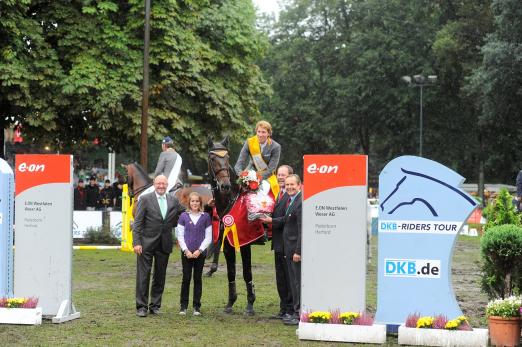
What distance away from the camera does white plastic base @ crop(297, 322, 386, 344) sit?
1019 centimetres

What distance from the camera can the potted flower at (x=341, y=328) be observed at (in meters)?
10.2

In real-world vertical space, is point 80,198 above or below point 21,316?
above

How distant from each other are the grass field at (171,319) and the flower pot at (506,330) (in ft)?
3.85

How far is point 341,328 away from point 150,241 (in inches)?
129

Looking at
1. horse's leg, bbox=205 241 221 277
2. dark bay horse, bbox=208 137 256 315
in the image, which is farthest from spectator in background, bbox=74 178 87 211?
dark bay horse, bbox=208 137 256 315

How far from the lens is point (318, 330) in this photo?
10.3 m

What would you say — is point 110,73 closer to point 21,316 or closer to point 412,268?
point 21,316

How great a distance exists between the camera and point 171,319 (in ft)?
39.1

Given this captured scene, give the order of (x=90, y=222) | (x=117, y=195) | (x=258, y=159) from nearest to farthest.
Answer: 1. (x=258, y=159)
2. (x=90, y=222)
3. (x=117, y=195)

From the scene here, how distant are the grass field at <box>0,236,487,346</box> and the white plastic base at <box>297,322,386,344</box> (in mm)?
144

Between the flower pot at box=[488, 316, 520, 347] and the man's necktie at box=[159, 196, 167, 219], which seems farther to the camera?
the man's necktie at box=[159, 196, 167, 219]

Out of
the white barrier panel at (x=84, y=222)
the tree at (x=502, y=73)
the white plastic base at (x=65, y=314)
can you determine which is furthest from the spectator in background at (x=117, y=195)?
the white plastic base at (x=65, y=314)

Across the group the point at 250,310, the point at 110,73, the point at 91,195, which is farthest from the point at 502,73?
the point at 250,310

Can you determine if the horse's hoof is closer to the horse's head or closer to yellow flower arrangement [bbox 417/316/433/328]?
the horse's head
